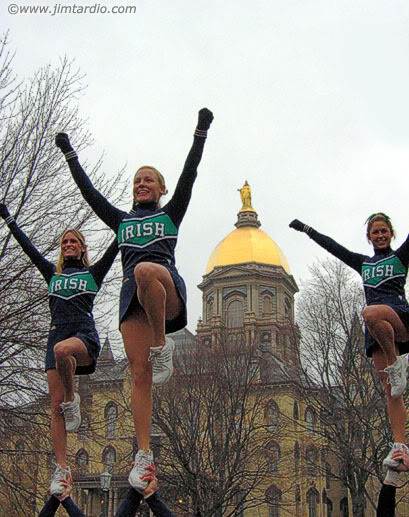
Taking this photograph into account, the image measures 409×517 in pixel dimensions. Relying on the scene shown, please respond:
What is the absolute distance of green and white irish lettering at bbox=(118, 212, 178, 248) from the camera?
16.5 feet

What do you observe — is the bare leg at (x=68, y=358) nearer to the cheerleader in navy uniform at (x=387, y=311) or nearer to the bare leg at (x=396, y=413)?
the cheerleader in navy uniform at (x=387, y=311)

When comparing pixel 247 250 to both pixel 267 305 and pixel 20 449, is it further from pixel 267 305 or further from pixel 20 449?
pixel 20 449

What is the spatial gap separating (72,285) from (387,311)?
2552 millimetres

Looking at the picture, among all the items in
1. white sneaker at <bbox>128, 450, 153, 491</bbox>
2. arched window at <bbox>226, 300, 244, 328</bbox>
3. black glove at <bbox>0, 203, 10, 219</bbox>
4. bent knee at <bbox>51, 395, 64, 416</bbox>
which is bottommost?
white sneaker at <bbox>128, 450, 153, 491</bbox>

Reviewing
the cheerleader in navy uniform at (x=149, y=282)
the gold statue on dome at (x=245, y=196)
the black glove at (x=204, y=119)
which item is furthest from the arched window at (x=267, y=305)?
the black glove at (x=204, y=119)

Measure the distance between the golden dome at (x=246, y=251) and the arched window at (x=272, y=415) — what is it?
117 feet

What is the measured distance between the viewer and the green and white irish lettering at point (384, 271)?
19.1 ft

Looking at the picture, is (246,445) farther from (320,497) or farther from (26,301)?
(320,497)

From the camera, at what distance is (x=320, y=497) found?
51.9m

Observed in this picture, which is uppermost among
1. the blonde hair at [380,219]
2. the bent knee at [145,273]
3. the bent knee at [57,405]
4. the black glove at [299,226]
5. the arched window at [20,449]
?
the black glove at [299,226]

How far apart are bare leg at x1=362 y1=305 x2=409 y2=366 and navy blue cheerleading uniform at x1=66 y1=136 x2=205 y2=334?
4.71 ft

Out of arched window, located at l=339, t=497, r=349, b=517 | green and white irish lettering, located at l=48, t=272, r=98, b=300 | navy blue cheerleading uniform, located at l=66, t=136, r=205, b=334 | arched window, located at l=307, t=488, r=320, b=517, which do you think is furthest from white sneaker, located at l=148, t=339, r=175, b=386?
arched window, located at l=339, t=497, r=349, b=517

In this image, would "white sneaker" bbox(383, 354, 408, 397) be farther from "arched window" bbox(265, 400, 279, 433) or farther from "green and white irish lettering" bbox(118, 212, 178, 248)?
"arched window" bbox(265, 400, 279, 433)

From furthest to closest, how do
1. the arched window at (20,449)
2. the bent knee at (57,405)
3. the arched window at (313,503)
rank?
the arched window at (313,503) → the arched window at (20,449) → the bent knee at (57,405)
